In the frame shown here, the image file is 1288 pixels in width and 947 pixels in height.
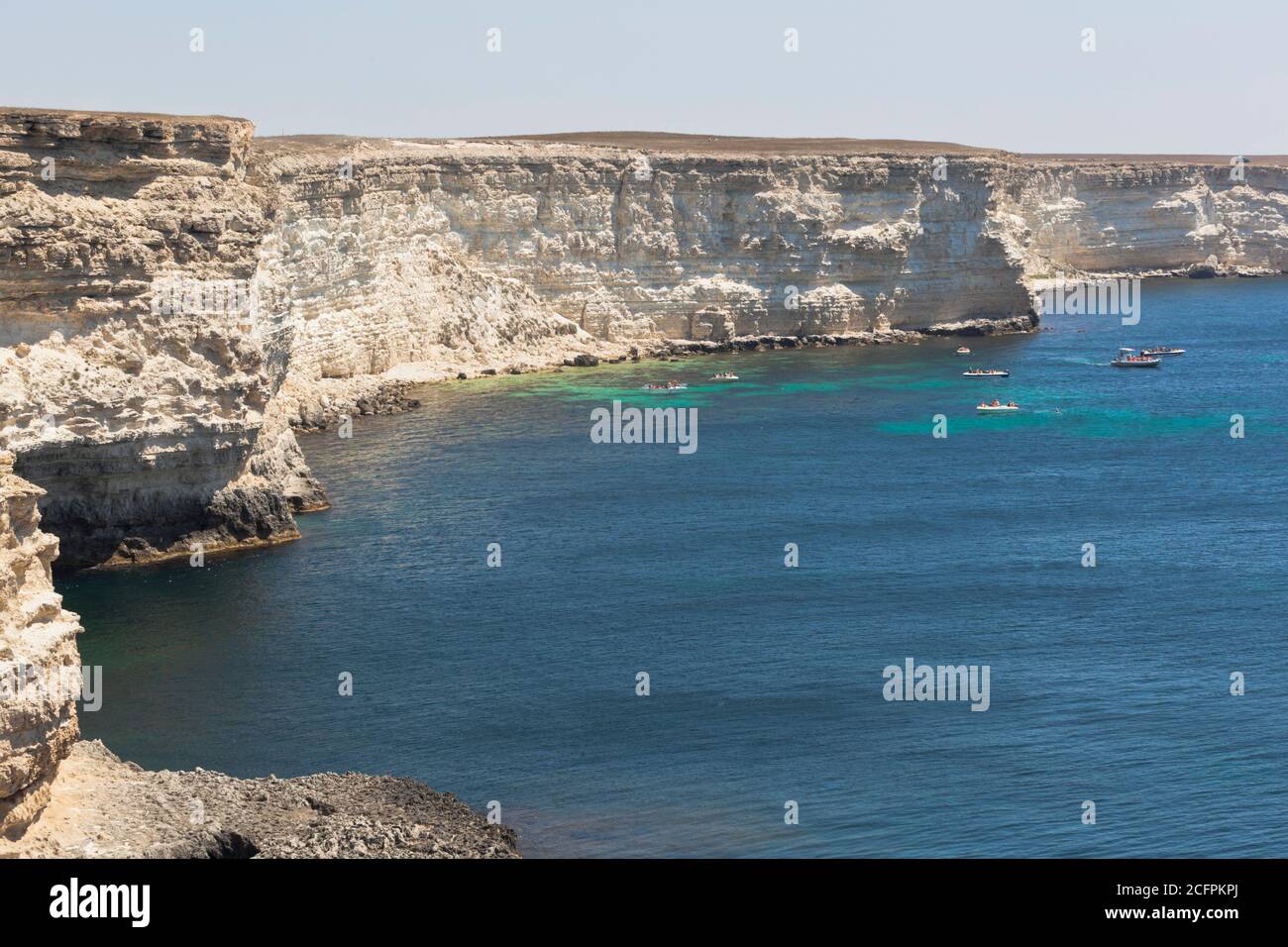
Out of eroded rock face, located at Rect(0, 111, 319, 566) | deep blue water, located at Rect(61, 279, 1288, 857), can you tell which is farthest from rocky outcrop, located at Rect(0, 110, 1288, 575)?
deep blue water, located at Rect(61, 279, 1288, 857)

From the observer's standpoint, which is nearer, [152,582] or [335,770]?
[335,770]

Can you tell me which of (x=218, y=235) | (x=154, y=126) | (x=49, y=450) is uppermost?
(x=154, y=126)

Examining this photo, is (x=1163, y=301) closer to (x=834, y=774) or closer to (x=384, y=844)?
(x=834, y=774)

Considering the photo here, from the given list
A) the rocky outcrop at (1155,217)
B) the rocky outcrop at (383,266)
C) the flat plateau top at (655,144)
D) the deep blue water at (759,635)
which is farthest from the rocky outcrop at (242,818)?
the rocky outcrop at (1155,217)

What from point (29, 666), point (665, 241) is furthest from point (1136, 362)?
point (29, 666)

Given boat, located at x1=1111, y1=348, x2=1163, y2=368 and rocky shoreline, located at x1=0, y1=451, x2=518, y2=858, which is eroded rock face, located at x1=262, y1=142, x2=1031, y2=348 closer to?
boat, located at x1=1111, y1=348, x2=1163, y2=368

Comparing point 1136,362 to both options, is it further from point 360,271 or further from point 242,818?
point 242,818
